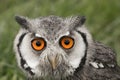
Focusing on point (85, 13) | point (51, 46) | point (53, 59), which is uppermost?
point (85, 13)

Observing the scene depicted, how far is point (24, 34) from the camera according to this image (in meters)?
5.89

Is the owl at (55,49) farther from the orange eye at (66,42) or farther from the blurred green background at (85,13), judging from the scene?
the blurred green background at (85,13)

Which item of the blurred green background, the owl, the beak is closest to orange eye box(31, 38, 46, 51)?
the owl

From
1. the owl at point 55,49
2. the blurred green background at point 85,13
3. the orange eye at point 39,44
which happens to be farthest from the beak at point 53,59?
the blurred green background at point 85,13

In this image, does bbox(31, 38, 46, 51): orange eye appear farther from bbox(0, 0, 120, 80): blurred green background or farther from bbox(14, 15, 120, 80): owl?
bbox(0, 0, 120, 80): blurred green background

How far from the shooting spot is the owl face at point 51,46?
A: 568 cm

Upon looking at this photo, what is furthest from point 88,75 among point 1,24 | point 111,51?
point 1,24

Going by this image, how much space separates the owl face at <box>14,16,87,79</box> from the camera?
18.6 feet

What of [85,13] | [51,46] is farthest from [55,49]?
[85,13]

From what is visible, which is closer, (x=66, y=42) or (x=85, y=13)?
(x=66, y=42)

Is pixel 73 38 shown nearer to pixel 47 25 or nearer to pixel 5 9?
pixel 47 25

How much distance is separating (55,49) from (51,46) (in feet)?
0.16

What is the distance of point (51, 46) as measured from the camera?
564 centimetres

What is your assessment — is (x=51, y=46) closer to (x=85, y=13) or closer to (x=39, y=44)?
(x=39, y=44)
